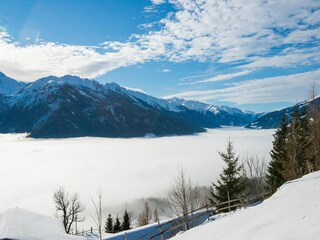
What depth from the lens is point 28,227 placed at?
99.1 feet

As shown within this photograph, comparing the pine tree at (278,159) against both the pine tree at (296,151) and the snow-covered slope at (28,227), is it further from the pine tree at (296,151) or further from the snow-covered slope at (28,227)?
the snow-covered slope at (28,227)

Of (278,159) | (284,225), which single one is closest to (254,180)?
(278,159)

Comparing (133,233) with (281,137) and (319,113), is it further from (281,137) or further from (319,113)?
(319,113)

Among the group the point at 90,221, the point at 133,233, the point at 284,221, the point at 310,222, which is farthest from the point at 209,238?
the point at 90,221

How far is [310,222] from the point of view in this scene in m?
10.2

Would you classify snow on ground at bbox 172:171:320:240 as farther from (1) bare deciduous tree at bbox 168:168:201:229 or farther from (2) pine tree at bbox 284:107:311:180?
(2) pine tree at bbox 284:107:311:180

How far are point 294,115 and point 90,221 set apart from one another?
141476 mm

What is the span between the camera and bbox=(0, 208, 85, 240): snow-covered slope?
27.3 m

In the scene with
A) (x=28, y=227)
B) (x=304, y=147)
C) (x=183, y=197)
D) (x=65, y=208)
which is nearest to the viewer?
(x=28, y=227)

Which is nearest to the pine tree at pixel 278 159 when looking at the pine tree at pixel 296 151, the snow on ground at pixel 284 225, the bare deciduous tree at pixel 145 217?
the pine tree at pixel 296 151

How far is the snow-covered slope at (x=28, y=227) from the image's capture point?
2730 centimetres

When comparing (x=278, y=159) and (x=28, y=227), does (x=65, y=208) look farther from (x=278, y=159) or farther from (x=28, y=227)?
(x=28, y=227)

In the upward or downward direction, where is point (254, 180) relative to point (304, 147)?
downward

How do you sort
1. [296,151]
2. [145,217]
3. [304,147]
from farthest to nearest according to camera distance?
1. [145,217]
2. [304,147]
3. [296,151]
